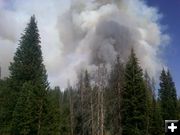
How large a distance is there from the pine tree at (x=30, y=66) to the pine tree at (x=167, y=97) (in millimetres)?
34042

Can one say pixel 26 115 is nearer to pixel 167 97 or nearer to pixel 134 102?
pixel 134 102

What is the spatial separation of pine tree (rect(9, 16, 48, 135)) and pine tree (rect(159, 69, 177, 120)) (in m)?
34.0

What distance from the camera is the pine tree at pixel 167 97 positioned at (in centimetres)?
8669

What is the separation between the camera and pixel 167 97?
89.8 m

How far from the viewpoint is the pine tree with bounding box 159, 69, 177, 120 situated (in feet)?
284

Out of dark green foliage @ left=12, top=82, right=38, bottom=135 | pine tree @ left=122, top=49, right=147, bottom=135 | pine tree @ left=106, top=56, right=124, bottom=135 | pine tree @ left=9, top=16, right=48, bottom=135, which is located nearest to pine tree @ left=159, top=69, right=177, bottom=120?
pine tree @ left=106, top=56, right=124, bottom=135

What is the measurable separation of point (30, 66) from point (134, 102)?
17.1 meters

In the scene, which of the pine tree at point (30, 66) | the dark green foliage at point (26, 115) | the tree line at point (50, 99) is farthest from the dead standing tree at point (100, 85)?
the dark green foliage at point (26, 115)

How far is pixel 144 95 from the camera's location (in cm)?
6056

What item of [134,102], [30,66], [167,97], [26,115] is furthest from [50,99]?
[167,97]

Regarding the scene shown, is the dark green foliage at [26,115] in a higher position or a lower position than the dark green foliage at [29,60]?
Result: lower

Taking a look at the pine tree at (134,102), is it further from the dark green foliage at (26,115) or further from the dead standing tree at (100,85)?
the dark green foliage at (26,115)

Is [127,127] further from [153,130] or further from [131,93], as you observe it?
[153,130]

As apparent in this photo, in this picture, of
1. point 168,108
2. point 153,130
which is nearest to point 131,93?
point 153,130
